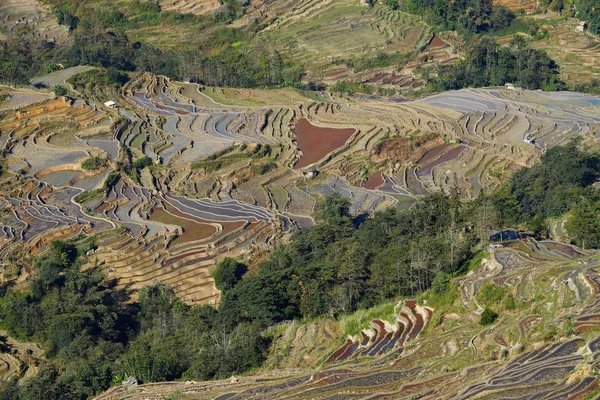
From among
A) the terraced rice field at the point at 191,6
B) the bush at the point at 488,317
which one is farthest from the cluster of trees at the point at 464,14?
the bush at the point at 488,317

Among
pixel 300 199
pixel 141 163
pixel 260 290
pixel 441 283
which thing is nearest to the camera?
pixel 441 283

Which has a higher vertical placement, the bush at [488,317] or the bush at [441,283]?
the bush at [488,317]

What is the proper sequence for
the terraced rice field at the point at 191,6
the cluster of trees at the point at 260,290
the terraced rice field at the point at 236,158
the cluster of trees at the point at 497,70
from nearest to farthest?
the cluster of trees at the point at 260,290 < the terraced rice field at the point at 236,158 < the cluster of trees at the point at 497,70 < the terraced rice field at the point at 191,6

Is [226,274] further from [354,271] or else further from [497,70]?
[497,70]

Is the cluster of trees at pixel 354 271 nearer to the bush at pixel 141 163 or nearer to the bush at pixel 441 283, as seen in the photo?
the bush at pixel 441 283

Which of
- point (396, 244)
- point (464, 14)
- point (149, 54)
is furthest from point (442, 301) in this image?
point (464, 14)

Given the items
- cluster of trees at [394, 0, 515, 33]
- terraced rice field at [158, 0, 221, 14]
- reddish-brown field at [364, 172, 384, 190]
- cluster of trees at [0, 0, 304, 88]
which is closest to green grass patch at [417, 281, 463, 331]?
reddish-brown field at [364, 172, 384, 190]

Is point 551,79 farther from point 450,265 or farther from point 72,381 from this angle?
point 72,381

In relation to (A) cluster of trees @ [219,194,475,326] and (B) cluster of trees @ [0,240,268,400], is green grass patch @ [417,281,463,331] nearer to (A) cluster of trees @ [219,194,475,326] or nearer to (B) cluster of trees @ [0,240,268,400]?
(A) cluster of trees @ [219,194,475,326]
